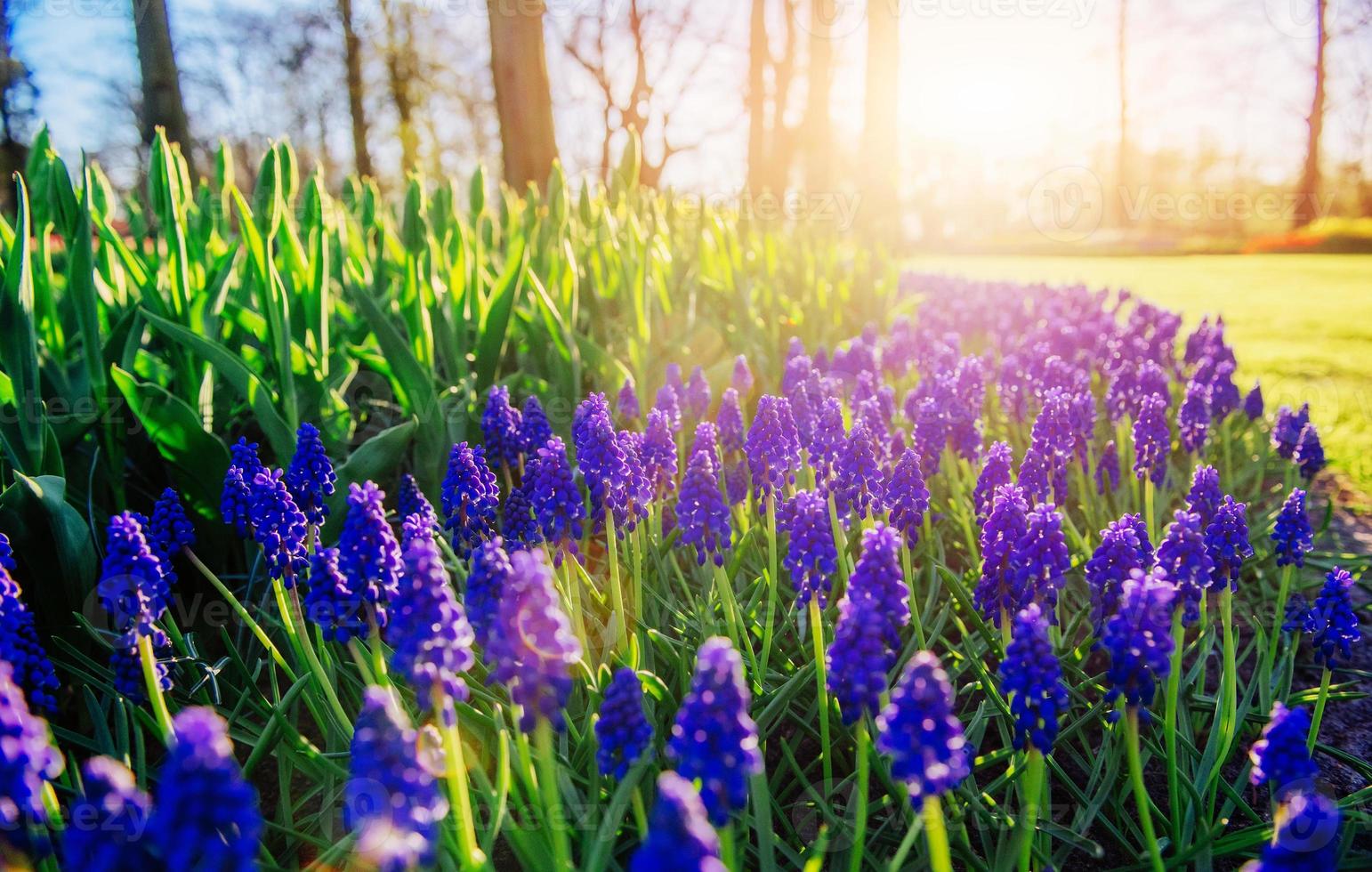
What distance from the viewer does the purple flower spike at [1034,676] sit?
1.35m

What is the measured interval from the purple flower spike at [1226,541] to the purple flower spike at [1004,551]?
38 cm

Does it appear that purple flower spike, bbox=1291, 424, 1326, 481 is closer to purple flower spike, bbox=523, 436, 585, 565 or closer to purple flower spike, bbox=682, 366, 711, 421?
purple flower spike, bbox=682, 366, 711, 421

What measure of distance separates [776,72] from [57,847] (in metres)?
24.0

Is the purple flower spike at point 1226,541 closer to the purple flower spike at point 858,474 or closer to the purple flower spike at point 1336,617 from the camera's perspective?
the purple flower spike at point 1336,617

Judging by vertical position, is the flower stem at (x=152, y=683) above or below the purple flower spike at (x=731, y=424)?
below

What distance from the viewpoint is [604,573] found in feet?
9.63

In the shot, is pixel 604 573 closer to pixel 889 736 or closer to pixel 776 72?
pixel 889 736

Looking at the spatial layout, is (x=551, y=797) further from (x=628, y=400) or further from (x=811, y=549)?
(x=628, y=400)

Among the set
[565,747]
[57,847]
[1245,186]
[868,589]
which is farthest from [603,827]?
[1245,186]

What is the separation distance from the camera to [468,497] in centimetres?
214

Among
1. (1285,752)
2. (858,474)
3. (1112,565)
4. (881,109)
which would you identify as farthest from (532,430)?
(881,109)

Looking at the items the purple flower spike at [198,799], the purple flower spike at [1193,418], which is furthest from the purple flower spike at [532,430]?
the purple flower spike at [1193,418]

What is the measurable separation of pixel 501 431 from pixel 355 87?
18664 millimetres

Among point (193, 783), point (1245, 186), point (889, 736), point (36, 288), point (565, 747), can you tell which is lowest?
point (565, 747)
